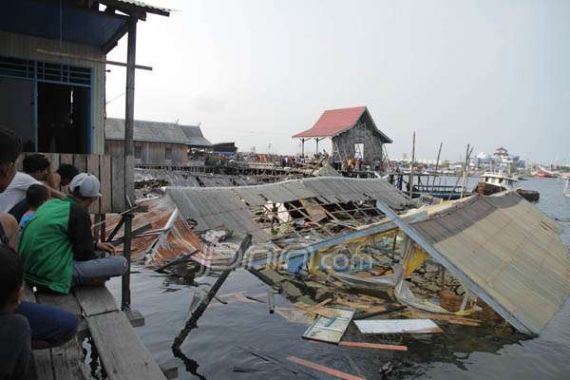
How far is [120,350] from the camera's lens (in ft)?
13.8

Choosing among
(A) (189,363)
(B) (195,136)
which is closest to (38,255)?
(A) (189,363)

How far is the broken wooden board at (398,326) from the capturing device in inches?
403

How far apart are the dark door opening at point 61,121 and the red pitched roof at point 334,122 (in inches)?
1164

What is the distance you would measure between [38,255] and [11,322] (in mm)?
2049

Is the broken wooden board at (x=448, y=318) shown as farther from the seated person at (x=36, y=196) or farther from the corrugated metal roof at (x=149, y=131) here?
the corrugated metal roof at (x=149, y=131)

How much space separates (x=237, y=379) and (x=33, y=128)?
7.69 m

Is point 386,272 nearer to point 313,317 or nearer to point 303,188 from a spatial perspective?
point 313,317

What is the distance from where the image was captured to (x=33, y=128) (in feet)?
34.8

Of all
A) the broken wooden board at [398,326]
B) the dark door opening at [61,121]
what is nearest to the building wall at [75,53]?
the dark door opening at [61,121]

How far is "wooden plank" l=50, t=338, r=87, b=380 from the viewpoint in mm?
3791

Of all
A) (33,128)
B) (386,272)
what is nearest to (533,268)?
(386,272)

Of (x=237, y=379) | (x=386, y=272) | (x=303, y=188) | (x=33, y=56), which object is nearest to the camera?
(x=237, y=379)

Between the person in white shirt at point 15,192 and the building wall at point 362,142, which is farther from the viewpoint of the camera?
the building wall at point 362,142

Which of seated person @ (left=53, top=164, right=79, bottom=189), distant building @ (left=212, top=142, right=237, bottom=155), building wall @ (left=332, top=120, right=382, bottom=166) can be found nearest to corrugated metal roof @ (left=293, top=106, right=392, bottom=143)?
building wall @ (left=332, top=120, right=382, bottom=166)
